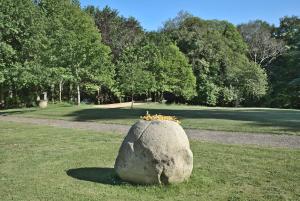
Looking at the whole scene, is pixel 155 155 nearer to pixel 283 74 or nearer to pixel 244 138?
pixel 244 138

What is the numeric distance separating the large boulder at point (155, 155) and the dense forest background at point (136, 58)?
73.6ft

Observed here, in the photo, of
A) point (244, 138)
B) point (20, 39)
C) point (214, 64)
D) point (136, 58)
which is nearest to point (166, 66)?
point (136, 58)

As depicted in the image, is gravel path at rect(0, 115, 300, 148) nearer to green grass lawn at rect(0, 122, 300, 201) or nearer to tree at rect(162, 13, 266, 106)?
green grass lawn at rect(0, 122, 300, 201)

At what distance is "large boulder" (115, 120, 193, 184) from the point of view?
851 centimetres

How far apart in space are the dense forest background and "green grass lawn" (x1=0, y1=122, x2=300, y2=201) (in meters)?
18.3

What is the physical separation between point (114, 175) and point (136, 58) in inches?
1478

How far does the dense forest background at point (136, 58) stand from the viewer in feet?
111

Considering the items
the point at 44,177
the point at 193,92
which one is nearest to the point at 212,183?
the point at 44,177

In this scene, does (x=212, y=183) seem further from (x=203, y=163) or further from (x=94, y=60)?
(x=94, y=60)

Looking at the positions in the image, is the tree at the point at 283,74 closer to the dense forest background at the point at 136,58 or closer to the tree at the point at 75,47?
the dense forest background at the point at 136,58

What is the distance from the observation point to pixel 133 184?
881 cm

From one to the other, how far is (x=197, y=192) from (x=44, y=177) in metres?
3.51

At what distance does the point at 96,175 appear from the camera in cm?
987

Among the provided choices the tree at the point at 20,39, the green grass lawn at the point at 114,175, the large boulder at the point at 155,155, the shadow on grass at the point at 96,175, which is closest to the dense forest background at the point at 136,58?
the tree at the point at 20,39
